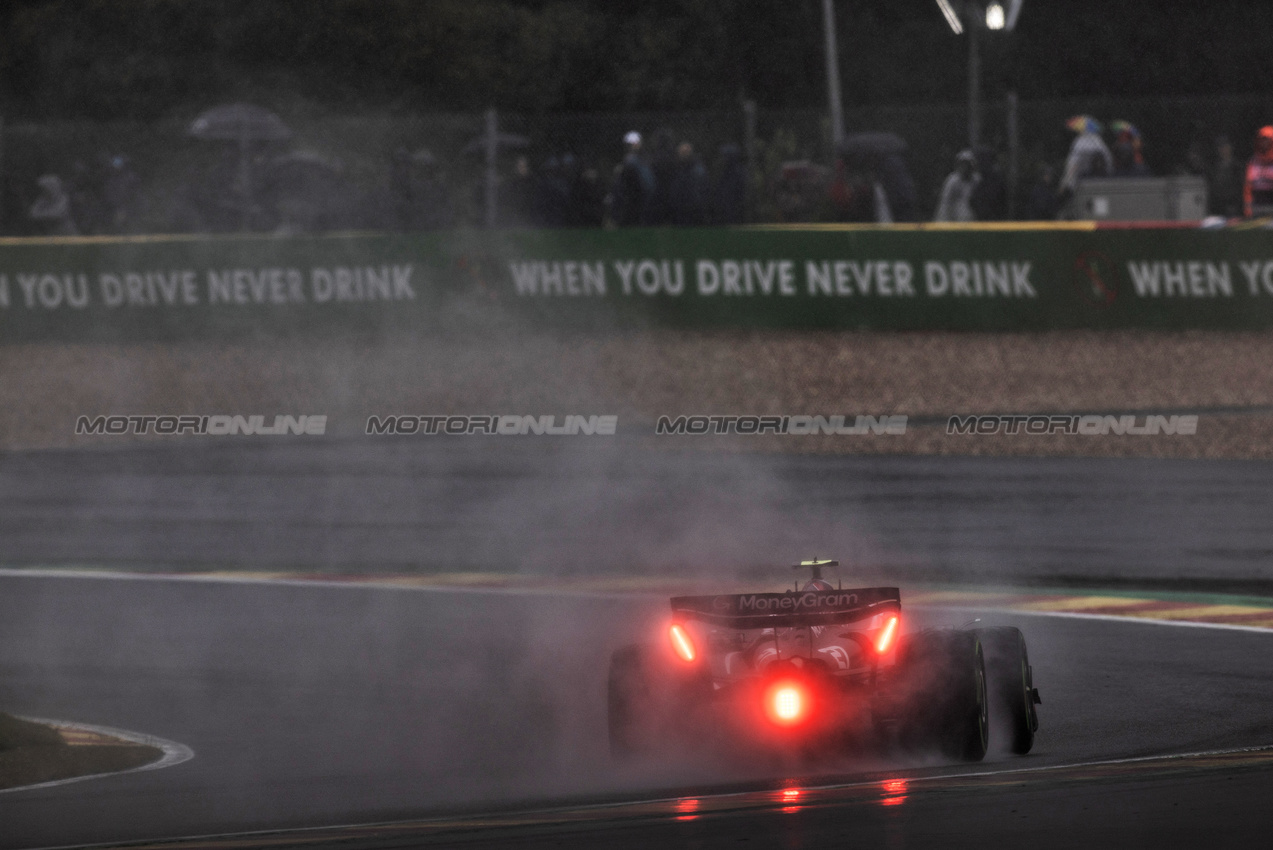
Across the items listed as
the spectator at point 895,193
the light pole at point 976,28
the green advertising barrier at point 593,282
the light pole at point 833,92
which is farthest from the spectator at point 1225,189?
the light pole at point 833,92

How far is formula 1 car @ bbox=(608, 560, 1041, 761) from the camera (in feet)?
20.5

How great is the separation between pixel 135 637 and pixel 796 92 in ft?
126

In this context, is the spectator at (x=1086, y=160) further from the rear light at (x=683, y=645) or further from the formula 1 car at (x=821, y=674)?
the rear light at (x=683, y=645)

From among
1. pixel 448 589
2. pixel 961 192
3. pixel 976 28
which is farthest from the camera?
pixel 976 28

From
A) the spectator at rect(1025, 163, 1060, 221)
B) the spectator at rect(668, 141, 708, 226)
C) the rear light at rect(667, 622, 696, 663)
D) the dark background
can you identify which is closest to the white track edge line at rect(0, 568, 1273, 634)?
the rear light at rect(667, 622, 696, 663)

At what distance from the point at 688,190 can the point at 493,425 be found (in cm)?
512

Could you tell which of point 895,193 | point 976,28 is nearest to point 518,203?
point 895,193

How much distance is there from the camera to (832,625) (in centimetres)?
629

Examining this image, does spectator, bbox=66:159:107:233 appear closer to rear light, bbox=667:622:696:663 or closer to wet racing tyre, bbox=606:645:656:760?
wet racing tyre, bbox=606:645:656:760

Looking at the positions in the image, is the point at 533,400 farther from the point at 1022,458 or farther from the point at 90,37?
the point at 90,37

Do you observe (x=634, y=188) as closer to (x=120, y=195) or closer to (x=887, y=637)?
(x=120, y=195)

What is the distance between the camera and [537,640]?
893cm

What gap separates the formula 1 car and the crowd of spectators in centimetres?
1441

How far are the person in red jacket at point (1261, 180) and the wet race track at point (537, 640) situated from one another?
6.08 m
